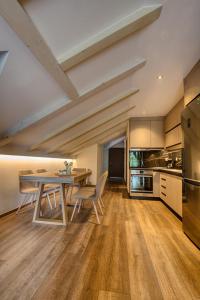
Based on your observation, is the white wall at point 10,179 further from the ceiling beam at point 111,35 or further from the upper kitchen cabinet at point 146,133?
the upper kitchen cabinet at point 146,133

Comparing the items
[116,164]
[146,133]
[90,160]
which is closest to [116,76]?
[146,133]

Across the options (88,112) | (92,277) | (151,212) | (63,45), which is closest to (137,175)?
(151,212)

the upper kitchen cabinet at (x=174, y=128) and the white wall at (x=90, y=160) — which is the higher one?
the upper kitchen cabinet at (x=174, y=128)

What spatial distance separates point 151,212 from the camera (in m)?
3.45

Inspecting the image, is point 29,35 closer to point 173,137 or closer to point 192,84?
point 192,84

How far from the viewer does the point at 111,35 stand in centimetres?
156

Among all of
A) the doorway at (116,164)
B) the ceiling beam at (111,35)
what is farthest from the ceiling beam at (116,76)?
the doorway at (116,164)

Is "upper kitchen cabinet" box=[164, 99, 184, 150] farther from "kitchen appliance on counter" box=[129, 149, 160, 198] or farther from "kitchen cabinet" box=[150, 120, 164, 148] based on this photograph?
"kitchen appliance on counter" box=[129, 149, 160, 198]

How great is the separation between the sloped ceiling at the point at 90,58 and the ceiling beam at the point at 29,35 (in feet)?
0.20

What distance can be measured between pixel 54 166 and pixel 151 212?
10.7 ft

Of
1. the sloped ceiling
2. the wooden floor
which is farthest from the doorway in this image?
the wooden floor

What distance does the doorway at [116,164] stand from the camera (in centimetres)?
1033

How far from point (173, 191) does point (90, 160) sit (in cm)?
421

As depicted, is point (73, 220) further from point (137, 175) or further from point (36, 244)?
point (137, 175)
